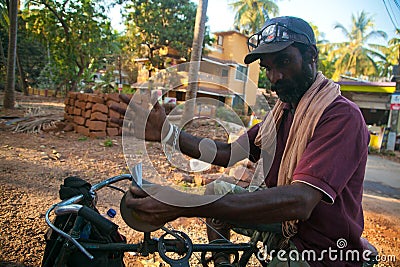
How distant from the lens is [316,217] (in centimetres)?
144

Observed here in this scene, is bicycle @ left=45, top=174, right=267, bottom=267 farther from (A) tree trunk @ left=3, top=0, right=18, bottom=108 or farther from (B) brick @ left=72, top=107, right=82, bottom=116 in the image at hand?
(A) tree trunk @ left=3, top=0, right=18, bottom=108

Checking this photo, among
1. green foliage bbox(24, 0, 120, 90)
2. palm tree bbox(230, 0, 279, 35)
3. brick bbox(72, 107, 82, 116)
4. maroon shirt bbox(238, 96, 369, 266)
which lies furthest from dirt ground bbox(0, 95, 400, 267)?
palm tree bbox(230, 0, 279, 35)

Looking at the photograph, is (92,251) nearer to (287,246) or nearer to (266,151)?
(287,246)

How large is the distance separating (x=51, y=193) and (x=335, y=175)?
3.54 metres

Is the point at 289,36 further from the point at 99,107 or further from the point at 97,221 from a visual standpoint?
the point at 99,107

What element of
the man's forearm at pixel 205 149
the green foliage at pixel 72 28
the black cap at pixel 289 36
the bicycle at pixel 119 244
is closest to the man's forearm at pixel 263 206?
the bicycle at pixel 119 244

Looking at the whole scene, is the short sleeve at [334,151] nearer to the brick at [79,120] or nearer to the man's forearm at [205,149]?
the man's forearm at [205,149]

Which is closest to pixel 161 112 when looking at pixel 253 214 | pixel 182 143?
pixel 182 143

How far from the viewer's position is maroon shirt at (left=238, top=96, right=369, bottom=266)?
1213 millimetres

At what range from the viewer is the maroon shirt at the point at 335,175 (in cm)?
121

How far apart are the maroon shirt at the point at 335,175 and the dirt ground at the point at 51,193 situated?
5.24ft

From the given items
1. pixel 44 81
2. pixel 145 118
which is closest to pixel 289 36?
pixel 145 118

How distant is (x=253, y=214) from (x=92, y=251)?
77 centimetres

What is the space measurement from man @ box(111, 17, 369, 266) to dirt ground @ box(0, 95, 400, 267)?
138cm
